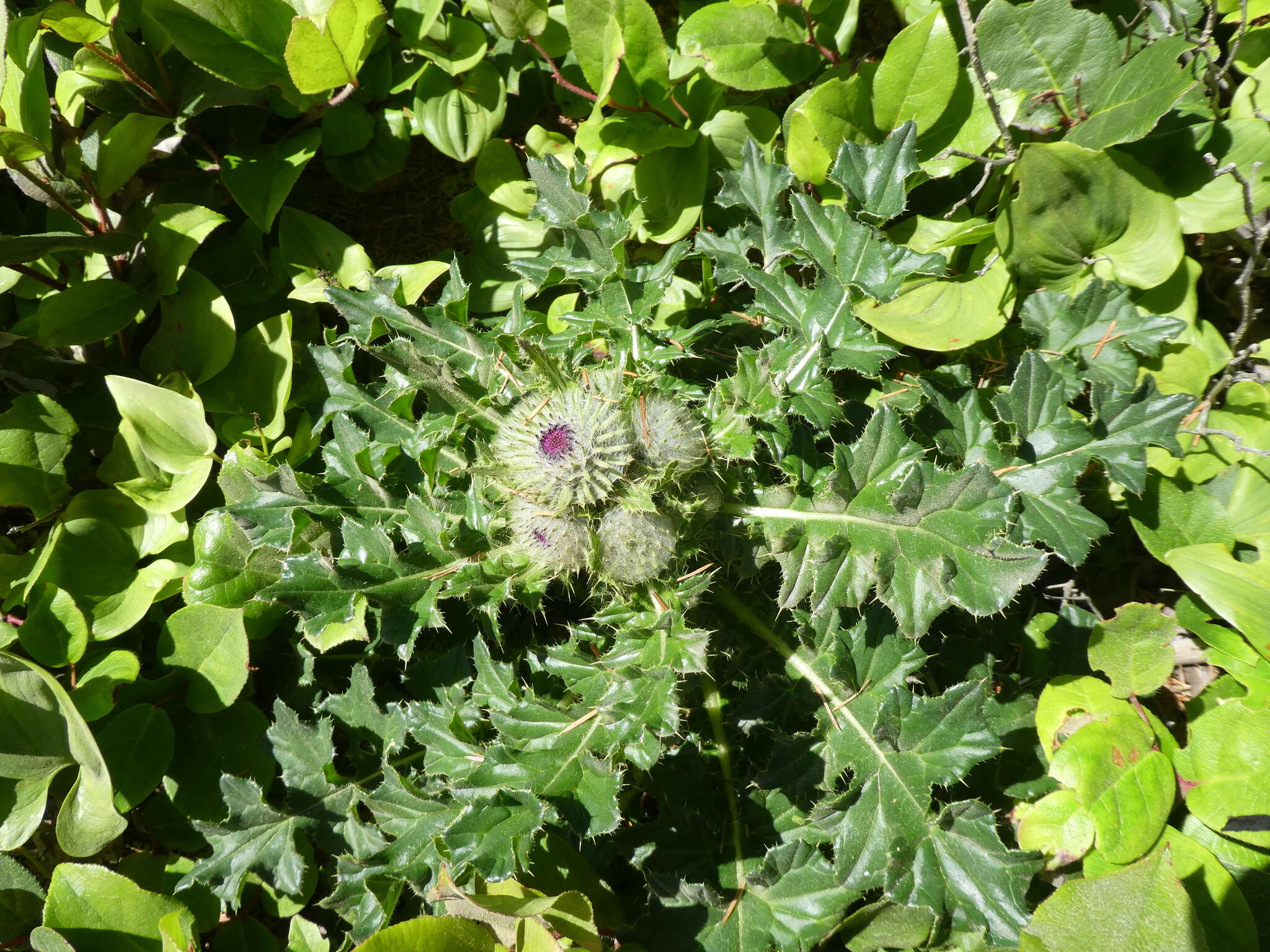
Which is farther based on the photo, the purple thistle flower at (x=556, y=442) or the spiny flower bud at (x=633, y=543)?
the spiny flower bud at (x=633, y=543)

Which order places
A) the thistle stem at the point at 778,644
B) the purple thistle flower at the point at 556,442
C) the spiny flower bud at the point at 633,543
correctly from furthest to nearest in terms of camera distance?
the thistle stem at the point at 778,644 < the spiny flower bud at the point at 633,543 < the purple thistle flower at the point at 556,442

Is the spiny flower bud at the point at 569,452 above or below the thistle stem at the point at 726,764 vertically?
above

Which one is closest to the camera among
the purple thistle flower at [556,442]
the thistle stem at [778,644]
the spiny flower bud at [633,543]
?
the purple thistle flower at [556,442]

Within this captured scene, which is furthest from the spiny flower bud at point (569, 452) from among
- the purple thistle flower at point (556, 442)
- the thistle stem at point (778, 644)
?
the thistle stem at point (778, 644)

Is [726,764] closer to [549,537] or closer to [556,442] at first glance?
[549,537]

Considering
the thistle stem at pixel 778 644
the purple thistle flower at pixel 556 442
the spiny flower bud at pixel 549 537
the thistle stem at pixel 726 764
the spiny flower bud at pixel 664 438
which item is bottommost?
the thistle stem at pixel 726 764

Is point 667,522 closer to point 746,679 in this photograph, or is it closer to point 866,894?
point 746,679

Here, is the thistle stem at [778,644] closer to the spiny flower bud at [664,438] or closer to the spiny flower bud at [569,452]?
the spiny flower bud at [664,438]

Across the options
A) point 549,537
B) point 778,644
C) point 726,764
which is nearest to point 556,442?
point 549,537
